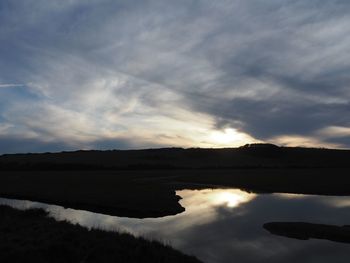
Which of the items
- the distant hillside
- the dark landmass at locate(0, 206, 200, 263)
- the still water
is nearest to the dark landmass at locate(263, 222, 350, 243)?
the still water

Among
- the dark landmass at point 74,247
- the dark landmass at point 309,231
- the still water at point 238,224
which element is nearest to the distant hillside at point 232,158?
the still water at point 238,224

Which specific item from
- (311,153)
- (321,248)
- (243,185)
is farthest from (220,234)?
(311,153)

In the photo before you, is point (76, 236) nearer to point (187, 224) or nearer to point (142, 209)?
point (187, 224)

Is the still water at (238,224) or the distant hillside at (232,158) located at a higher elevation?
the distant hillside at (232,158)

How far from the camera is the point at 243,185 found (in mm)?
72938

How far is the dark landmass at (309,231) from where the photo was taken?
2809cm

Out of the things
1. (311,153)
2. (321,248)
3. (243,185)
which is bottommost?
(321,248)

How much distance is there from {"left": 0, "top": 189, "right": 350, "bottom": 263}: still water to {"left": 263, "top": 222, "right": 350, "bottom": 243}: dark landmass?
3.27 ft

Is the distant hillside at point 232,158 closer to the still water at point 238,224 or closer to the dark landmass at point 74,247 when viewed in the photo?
the still water at point 238,224

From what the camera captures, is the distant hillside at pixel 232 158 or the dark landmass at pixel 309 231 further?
the distant hillside at pixel 232 158

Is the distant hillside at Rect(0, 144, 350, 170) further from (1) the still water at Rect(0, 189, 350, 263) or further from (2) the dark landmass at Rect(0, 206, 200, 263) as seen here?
(2) the dark landmass at Rect(0, 206, 200, 263)

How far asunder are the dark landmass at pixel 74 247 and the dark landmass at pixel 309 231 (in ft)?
41.5

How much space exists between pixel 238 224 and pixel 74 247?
62.1ft

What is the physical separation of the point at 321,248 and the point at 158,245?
11.4 meters
